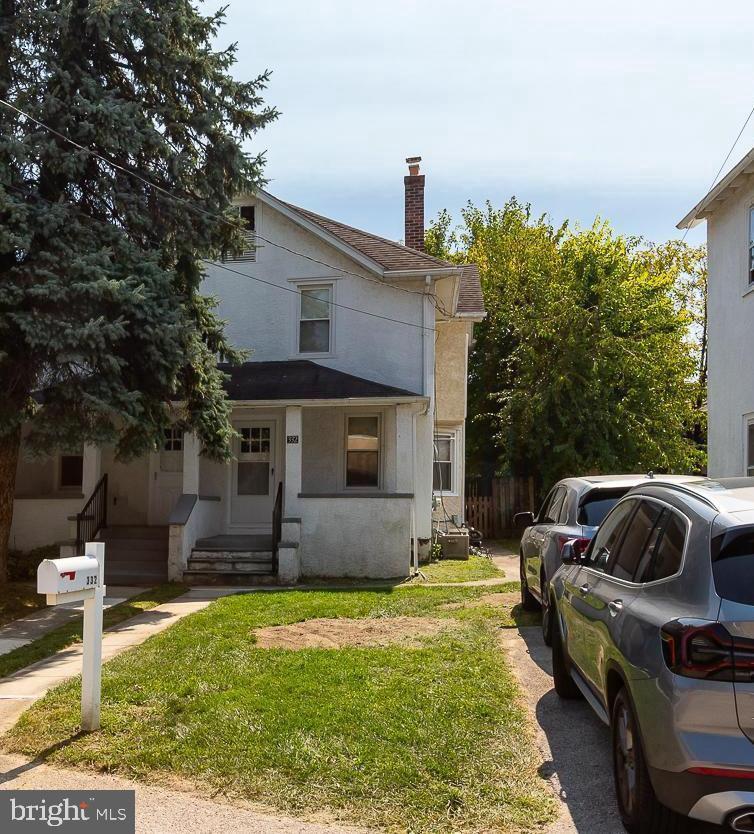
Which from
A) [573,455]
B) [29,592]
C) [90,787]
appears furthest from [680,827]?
[573,455]

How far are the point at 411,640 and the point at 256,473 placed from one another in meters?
8.69

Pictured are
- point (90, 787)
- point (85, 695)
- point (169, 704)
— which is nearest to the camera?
point (90, 787)

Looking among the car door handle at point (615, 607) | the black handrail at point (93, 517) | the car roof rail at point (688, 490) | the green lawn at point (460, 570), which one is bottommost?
the green lawn at point (460, 570)

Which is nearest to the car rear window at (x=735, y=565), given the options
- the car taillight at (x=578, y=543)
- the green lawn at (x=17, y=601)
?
the car taillight at (x=578, y=543)

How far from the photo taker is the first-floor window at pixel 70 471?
709 inches

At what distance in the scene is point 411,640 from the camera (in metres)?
9.07

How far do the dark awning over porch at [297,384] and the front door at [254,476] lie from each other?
1054 mm

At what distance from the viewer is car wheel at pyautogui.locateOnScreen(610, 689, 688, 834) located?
12.9ft

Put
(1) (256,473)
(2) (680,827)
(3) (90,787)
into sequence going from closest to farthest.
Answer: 1. (2) (680,827)
2. (3) (90,787)
3. (1) (256,473)

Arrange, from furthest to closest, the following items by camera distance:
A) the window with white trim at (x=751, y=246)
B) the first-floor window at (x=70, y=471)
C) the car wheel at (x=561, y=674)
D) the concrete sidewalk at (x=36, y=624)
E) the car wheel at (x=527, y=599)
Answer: the first-floor window at (x=70, y=471)
the window with white trim at (x=751, y=246)
the car wheel at (x=527, y=599)
the concrete sidewalk at (x=36, y=624)
the car wheel at (x=561, y=674)

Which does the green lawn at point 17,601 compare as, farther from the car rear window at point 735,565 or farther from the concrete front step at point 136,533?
the car rear window at point 735,565

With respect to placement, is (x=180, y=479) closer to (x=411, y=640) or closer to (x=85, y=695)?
(x=411, y=640)

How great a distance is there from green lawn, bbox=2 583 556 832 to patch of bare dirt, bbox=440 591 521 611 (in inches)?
107

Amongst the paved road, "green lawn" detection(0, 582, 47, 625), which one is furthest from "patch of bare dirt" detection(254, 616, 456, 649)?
"green lawn" detection(0, 582, 47, 625)
